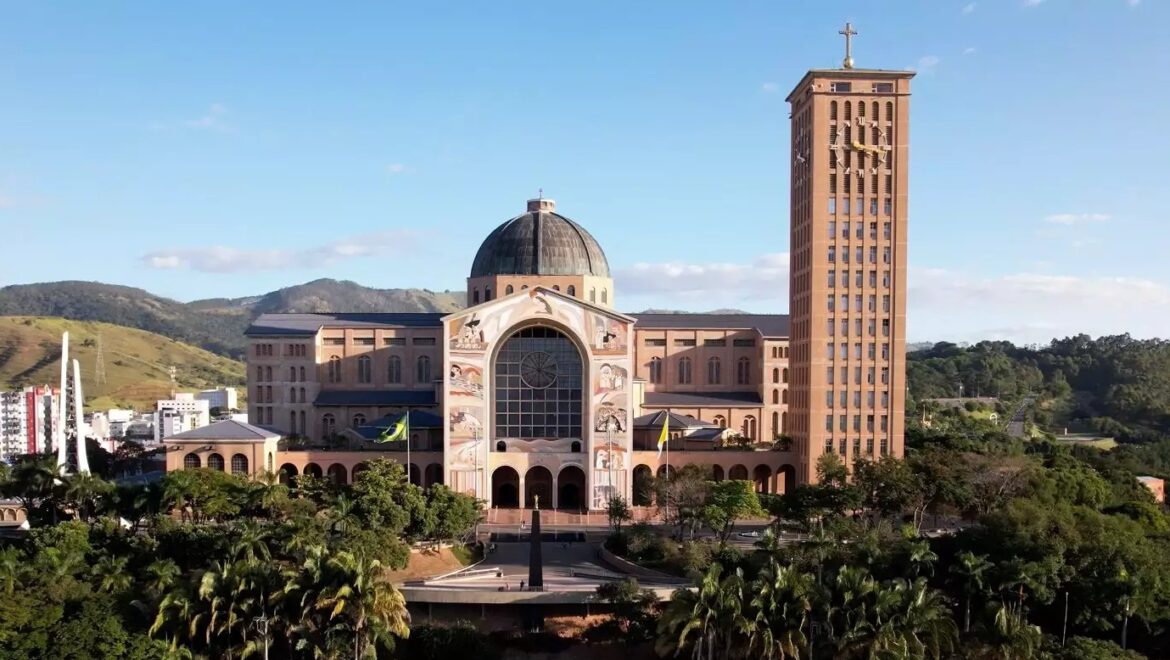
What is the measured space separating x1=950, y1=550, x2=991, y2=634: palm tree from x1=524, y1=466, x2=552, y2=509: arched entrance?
31.8 metres

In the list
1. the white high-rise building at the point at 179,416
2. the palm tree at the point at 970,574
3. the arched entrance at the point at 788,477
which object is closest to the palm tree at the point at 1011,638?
the palm tree at the point at 970,574

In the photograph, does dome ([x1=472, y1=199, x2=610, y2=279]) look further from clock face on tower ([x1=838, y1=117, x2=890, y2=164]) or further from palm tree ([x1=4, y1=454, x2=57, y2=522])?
palm tree ([x1=4, y1=454, x2=57, y2=522])

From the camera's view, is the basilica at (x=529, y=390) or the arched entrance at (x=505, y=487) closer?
the basilica at (x=529, y=390)

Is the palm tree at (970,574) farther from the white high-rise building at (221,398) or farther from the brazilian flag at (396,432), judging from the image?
the white high-rise building at (221,398)

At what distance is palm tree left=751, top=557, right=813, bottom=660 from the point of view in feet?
120

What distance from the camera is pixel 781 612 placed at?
1475 inches

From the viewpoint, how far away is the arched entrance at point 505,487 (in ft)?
227

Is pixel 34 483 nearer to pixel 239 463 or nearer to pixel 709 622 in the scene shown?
pixel 239 463

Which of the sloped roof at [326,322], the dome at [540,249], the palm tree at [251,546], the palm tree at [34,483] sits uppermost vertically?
the dome at [540,249]

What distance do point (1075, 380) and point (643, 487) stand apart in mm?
107087

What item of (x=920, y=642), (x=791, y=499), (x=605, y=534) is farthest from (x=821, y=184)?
(x=920, y=642)

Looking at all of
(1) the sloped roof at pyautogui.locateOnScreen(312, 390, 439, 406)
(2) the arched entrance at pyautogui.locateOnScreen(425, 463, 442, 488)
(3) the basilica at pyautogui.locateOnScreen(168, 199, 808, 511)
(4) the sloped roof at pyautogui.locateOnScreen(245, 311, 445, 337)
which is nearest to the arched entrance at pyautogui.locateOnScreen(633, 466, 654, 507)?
(3) the basilica at pyautogui.locateOnScreen(168, 199, 808, 511)

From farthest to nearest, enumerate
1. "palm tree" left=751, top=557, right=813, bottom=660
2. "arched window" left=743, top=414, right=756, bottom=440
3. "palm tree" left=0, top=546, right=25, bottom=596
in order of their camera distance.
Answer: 1. "arched window" left=743, top=414, right=756, bottom=440
2. "palm tree" left=0, top=546, right=25, bottom=596
3. "palm tree" left=751, top=557, right=813, bottom=660

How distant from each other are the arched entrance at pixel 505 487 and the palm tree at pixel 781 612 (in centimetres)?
3274
